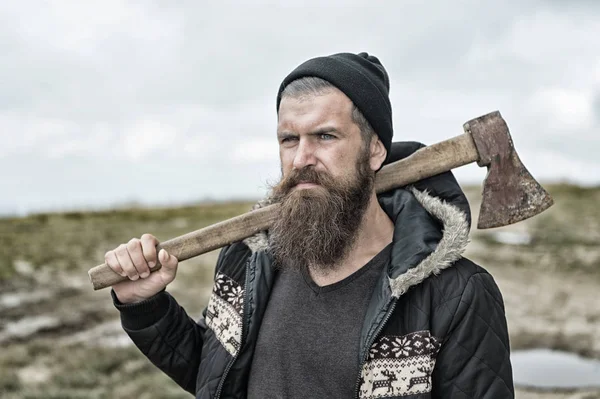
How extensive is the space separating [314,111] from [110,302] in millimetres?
10219

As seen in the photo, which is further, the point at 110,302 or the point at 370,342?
the point at 110,302

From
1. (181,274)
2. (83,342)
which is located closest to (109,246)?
(181,274)

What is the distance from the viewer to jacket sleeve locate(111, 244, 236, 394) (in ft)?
9.95

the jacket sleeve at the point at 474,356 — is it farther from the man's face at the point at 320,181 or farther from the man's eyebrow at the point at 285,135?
the man's eyebrow at the point at 285,135

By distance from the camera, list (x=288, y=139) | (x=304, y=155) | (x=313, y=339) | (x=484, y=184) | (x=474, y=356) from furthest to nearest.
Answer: (x=484, y=184) → (x=288, y=139) → (x=304, y=155) → (x=313, y=339) → (x=474, y=356)

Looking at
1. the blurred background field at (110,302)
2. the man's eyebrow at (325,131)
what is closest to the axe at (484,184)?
the man's eyebrow at (325,131)

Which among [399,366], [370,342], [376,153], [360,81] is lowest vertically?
[399,366]

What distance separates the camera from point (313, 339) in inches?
109

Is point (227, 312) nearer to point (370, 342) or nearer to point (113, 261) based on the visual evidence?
point (113, 261)

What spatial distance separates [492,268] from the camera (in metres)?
14.3

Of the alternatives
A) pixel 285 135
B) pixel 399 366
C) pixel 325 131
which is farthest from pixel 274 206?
pixel 399 366

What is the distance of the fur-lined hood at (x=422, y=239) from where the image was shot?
2.65 meters

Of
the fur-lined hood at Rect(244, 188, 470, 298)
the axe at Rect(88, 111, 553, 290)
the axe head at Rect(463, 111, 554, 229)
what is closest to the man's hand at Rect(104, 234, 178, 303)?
A: the axe at Rect(88, 111, 553, 290)

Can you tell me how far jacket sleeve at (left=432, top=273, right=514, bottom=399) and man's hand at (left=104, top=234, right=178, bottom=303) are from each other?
134 cm
